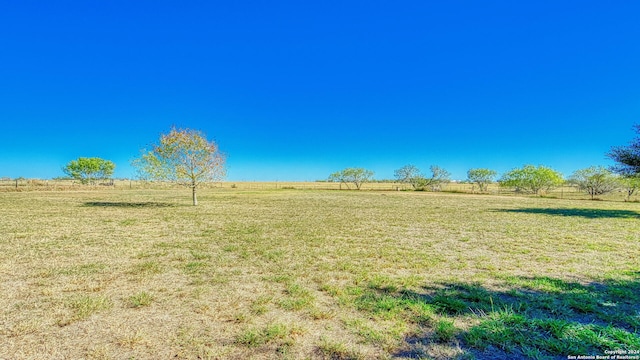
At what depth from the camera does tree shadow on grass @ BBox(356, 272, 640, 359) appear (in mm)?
3146

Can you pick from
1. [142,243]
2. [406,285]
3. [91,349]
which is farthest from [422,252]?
[142,243]

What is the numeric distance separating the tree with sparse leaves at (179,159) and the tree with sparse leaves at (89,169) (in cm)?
6430

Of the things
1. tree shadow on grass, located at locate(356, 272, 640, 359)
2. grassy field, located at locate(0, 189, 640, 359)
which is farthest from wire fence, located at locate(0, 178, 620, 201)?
tree shadow on grass, located at locate(356, 272, 640, 359)

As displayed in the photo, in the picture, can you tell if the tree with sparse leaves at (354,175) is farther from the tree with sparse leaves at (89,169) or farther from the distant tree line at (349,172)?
the tree with sparse leaves at (89,169)

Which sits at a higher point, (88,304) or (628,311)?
(88,304)

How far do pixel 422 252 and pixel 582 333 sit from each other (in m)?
4.57

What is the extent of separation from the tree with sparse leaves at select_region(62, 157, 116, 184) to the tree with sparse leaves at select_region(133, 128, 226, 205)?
64.3 meters

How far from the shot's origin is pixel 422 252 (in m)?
7.95

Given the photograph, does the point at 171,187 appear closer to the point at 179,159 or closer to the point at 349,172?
the point at 179,159

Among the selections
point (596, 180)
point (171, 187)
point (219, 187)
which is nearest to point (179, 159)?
point (171, 187)

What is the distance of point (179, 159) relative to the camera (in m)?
20.2

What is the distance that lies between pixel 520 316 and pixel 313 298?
Result: 2833 mm

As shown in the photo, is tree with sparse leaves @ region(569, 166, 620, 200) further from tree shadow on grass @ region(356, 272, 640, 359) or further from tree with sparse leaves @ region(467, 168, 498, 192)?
tree shadow on grass @ region(356, 272, 640, 359)

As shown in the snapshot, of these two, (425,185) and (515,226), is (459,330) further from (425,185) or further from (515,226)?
(425,185)
